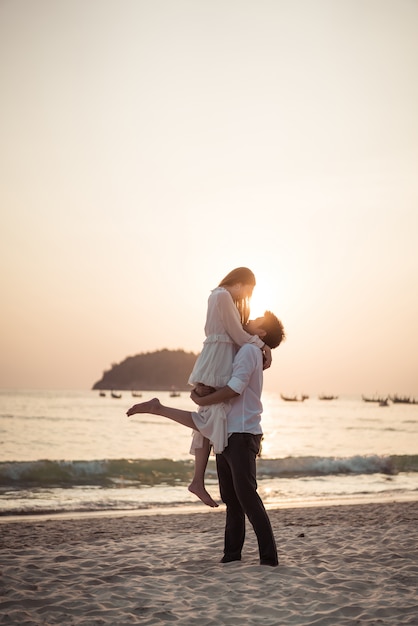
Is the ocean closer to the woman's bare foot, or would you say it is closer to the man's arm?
the woman's bare foot

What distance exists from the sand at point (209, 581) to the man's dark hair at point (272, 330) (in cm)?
178

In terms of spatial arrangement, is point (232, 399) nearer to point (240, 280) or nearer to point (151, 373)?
point (240, 280)

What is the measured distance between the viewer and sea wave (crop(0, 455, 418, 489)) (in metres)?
15.7

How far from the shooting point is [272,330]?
16.3ft

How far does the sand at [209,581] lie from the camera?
3812mm

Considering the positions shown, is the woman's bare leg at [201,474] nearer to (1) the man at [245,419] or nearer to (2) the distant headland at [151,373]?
(1) the man at [245,419]

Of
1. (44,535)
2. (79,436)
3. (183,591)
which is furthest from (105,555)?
(79,436)

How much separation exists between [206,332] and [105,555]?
7.91ft

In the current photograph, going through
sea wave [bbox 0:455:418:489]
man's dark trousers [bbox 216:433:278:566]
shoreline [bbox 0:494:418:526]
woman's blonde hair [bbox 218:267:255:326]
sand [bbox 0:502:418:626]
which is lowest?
sea wave [bbox 0:455:418:489]

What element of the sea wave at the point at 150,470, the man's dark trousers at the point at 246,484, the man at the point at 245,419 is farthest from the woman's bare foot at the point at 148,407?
the sea wave at the point at 150,470

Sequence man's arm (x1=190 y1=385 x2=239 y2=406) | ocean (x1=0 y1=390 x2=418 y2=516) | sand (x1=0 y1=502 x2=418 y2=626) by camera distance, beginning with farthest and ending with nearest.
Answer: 1. ocean (x1=0 y1=390 x2=418 y2=516)
2. man's arm (x1=190 y1=385 x2=239 y2=406)
3. sand (x1=0 y1=502 x2=418 y2=626)

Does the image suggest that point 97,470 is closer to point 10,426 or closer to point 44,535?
point 44,535


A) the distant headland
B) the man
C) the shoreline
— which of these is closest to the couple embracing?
the man

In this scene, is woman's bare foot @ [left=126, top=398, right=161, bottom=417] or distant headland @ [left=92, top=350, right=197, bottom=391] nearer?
woman's bare foot @ [left=126, top=398, right=161, bottom=417]
